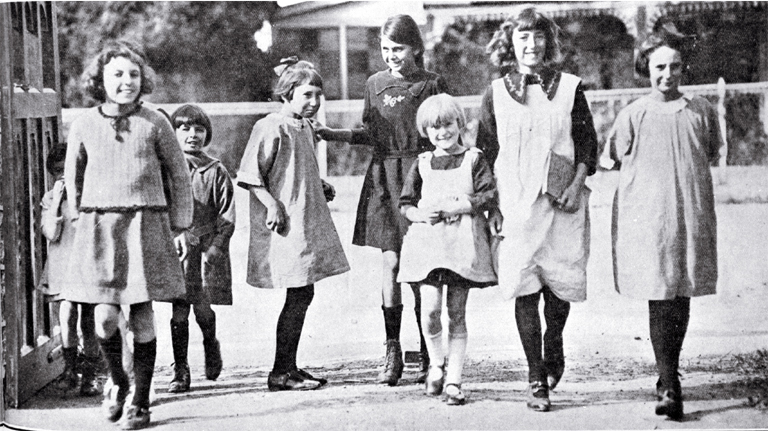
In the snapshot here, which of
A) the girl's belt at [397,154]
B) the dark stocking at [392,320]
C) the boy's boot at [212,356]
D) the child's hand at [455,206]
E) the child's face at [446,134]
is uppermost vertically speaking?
the child's face at [446,134]

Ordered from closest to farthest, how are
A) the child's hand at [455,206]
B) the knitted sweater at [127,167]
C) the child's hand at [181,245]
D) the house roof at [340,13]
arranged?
the knitted sweater at [127,167], the child's hand at [455,206], the child's hand at [181,245], the house roof at [340,13]

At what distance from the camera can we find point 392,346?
16.9ft

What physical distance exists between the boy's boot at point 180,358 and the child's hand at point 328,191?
3.13 feet

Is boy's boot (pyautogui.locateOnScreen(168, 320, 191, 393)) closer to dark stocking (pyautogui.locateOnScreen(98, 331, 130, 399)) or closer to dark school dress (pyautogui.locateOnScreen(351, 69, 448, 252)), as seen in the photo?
dark stocking (pyautogui.locateOnScreen(98, 331, 130, 399))

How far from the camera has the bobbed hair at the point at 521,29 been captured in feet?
16.3

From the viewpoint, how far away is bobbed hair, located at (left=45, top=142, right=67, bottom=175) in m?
5.13

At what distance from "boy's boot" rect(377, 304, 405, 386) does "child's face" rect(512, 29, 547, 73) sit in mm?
1369

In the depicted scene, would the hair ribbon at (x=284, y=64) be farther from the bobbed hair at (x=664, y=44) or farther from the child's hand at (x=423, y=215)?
the bobbed hair at (x=664, y=44)

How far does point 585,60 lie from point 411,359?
1778 mm

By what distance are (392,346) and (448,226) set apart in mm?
723

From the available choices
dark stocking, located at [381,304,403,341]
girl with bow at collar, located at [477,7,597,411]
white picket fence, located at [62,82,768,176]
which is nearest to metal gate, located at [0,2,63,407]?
white picket fence, located at [62,82,768,176]

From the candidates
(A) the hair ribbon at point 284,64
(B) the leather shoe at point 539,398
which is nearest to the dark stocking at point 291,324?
(A) the hair ribbon at point 284,64

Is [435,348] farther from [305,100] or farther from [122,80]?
[122,80]

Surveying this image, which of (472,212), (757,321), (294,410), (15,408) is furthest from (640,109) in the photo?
(15,408)
